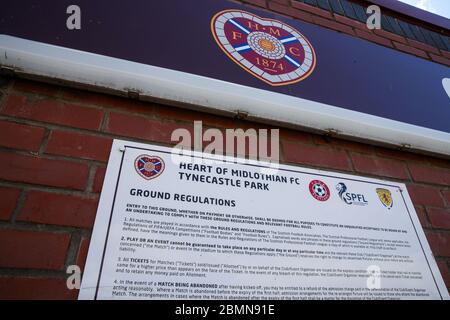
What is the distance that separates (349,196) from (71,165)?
2.31 feet

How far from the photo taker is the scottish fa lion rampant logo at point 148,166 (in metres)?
0.62

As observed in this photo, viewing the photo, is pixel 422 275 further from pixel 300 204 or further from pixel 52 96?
pixel 52 96

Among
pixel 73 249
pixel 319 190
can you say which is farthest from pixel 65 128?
pixel 319 190

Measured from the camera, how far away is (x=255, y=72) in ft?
2.89

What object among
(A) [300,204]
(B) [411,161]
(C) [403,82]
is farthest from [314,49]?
(A) [300,204]

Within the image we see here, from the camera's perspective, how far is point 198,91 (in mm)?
741

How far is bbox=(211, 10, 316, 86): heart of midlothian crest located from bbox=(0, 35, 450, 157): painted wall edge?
0.13 metres

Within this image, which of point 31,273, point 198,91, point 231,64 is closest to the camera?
point 31,273

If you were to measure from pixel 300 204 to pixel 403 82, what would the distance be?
827 millimetres

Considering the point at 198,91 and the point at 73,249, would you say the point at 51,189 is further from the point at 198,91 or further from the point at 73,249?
the point at 198,91

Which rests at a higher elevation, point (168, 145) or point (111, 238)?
point (168, 145)

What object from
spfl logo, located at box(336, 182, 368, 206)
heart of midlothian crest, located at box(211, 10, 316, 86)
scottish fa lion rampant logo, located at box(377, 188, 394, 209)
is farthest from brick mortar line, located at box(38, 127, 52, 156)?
scottish fa lion rampant logo, located at box(377, 188, 394, 209)

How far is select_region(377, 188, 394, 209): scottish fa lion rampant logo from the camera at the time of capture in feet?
2.63

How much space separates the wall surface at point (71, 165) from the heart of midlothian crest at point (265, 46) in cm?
20
